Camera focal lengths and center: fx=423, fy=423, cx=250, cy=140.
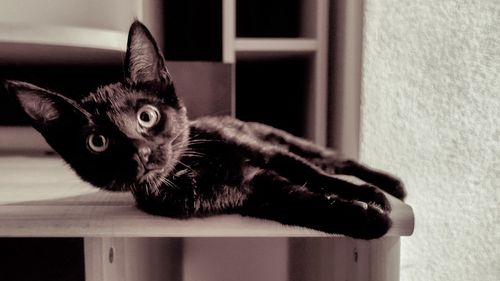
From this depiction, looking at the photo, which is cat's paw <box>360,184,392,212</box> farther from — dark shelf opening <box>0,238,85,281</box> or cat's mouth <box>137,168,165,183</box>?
dark shelf opening <box>0,238,85,281</box>

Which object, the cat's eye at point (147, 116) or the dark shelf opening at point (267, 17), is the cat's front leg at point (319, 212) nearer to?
the cat's eye at point (147, 116)

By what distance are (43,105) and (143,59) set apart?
136 mm

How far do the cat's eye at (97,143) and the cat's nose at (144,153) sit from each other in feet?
0.14

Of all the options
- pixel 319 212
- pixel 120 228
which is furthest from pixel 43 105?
pixel 319 212

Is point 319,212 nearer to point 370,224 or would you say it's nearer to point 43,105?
point 370,224

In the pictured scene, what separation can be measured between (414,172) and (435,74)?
18 cm

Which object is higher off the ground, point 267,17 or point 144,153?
point 267,17

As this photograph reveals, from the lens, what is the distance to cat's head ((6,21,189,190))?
1.65ft

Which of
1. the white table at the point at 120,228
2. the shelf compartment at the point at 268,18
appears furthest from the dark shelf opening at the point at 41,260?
the shelf compartment at the point at 268,18

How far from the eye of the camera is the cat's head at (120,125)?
0.50 m

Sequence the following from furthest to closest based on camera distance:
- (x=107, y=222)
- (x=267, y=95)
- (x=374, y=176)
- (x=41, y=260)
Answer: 1. (x=267, y=95)
2. (x=41, y=260)
3. (x=374, y=176)
4. (x=107, y=222)

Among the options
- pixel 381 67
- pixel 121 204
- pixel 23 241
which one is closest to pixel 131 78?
pixel 121 204

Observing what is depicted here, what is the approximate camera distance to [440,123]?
757 millimetres

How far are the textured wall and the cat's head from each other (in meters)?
0.37
